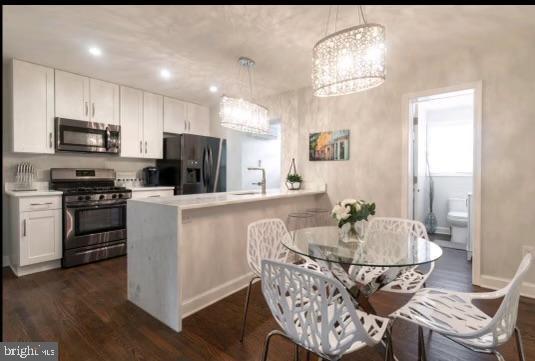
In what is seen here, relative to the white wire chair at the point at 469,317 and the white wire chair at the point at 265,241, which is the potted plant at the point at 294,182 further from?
the white wire chair at the point at 469,317

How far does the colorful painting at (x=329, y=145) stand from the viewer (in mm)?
3715

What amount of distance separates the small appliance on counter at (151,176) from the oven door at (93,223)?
84 cm

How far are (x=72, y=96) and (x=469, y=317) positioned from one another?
4.61 meters

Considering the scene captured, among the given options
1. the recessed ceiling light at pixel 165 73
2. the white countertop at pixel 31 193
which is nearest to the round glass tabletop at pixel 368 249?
the recessed ceiling light at pixel 165 73

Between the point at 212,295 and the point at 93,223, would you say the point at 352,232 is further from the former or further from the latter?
the point at 93,223

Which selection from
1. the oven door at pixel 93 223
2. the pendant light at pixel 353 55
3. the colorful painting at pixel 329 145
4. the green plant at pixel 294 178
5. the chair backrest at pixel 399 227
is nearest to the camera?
the pendant light at pixel 353 55

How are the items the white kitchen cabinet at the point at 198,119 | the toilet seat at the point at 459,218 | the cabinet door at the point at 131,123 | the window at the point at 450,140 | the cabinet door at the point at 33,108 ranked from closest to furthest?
the cabinet door at the point at 33,108
the cabinet door at the point at 131,123
the toilet seat at the point at 459,218
the window at the point at 450,140
the white kitchen cabinet at the point at 198,119

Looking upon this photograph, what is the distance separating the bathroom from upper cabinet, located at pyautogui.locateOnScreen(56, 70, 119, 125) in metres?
4.84

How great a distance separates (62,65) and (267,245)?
3.39 meters

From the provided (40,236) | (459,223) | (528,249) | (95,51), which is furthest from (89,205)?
(459,223)

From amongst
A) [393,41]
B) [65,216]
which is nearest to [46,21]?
[65,216]

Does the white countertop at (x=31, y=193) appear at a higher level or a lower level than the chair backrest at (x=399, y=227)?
higher

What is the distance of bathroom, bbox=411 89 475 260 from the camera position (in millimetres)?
4660

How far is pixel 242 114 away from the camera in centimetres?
288
